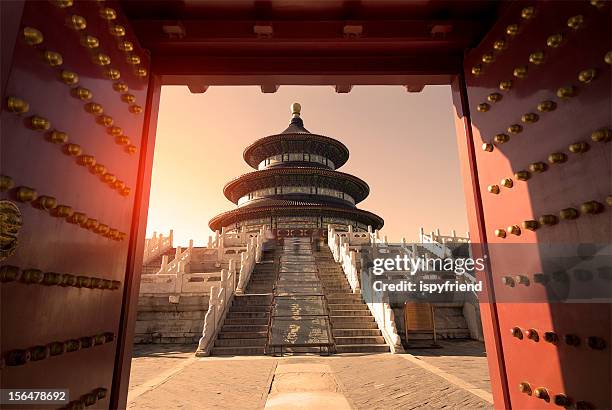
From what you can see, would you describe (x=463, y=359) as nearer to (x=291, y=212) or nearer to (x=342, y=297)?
(x=342, y=297)

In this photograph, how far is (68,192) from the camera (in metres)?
1.62

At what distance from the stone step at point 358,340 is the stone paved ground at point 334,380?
0.96 metres

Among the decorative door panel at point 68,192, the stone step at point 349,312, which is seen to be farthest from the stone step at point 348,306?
the decorative door panel at point 68,192

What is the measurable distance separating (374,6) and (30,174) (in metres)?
2.13

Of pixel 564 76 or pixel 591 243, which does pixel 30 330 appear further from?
pixel 564 76

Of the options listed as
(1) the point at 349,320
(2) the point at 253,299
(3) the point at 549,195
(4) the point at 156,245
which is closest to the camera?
(3) the point at 549,195

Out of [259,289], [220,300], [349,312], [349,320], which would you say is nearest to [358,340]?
[349,320]

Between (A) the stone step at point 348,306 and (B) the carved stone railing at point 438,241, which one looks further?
(B) the carved stone railing at point 438,241

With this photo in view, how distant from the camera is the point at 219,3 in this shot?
223 cm

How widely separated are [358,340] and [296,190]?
67.0ft

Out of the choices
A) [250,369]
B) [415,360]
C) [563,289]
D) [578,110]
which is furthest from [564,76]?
[415,360]

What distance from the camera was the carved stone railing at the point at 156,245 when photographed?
54.9 ft

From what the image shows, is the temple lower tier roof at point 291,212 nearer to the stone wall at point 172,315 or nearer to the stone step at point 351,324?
the stone wall at point 172,315

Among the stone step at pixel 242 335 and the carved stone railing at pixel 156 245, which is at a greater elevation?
the carved stone railing at pixel 156 245
